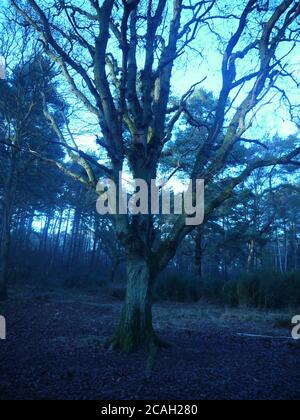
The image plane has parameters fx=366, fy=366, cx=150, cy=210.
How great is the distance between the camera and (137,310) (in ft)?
22.6

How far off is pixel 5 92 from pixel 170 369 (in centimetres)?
1294

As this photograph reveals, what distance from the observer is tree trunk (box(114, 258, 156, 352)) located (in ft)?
22.3

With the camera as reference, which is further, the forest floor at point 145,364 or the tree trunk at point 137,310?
the tree trunk at point 137,310

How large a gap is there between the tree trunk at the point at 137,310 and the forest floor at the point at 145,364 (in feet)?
1.22

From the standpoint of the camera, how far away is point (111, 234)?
99.6 ft

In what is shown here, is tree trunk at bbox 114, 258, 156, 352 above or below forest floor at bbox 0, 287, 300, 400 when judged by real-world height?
above

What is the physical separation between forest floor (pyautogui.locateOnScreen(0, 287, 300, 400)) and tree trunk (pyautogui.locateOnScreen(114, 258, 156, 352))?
372mm

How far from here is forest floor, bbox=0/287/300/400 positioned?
4730mm

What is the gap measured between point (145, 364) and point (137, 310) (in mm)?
1144

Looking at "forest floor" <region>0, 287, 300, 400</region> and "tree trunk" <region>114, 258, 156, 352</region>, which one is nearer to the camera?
"forest floor" <region>0, 287, 300, 400</region>

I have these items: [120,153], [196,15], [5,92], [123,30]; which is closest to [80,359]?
[120,153]

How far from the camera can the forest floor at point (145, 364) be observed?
473cm
